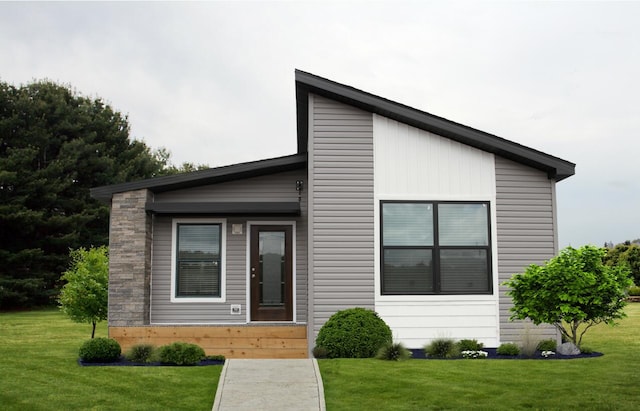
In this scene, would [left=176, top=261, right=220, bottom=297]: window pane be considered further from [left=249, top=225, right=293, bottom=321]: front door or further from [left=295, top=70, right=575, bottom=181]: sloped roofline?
[left=295, top=70, right=575, bottom=181]: sloped roofline

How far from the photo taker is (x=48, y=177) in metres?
29.6

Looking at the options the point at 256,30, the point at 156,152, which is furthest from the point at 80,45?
the point at 156,152

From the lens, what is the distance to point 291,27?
17.5 m

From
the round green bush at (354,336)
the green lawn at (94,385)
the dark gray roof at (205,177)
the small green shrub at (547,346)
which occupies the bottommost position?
the green lawn at (94,385)

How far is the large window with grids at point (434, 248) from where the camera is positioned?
11.6 meters

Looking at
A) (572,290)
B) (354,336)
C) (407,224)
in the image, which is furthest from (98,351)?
(572,290)

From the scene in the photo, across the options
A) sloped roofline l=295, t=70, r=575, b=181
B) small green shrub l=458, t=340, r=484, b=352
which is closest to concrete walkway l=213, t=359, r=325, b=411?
small green shrub l=458, t=340, r=484, b=352

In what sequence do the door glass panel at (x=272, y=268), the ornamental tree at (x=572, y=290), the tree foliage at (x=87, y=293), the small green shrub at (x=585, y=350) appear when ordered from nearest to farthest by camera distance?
the ornamental tree at (x=572, y=290) → the small green shrub at (x=585, y=350) → the door glass panel at (x=272, y=268) → the tree foliage at (x=87, y=293)

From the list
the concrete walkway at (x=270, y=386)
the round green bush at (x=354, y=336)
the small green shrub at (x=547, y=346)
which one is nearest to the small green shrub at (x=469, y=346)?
the small green shrub at (x=547, y=346)

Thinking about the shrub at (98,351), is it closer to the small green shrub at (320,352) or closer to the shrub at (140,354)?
the shrub at (140,354)

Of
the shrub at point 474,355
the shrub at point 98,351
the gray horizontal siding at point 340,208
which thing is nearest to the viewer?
the shrub at point 98,351

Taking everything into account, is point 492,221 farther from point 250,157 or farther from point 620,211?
point 250,157

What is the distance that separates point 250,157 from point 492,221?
3156 centimetres

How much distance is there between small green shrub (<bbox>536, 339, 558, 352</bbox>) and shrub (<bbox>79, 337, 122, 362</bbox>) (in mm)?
7124
